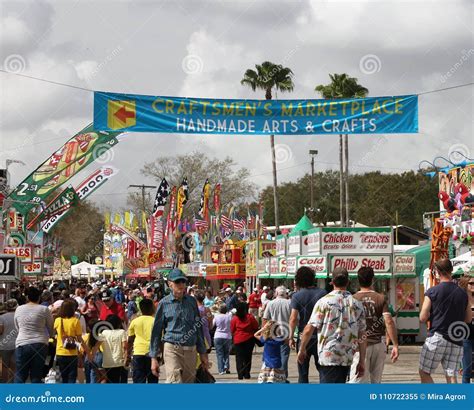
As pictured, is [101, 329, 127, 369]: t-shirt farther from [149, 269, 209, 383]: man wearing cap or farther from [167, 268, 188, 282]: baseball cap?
[167, 268, 188, 282]: baseball cap

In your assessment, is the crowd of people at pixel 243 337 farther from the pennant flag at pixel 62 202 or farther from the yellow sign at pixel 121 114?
the pennant flag at pixel 62 202

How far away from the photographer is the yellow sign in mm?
15289

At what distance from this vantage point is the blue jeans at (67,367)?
41.8ft

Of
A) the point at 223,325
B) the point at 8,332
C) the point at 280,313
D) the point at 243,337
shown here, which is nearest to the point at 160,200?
the point at 223,325

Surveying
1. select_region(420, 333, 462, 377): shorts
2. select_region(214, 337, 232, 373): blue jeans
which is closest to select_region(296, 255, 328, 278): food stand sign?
select_region(214, 337, 232, 373): blue jeans

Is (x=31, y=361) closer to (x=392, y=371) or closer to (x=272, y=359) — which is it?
(x=272, y=359)

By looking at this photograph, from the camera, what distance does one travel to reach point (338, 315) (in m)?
9.38

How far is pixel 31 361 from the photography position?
482 inches

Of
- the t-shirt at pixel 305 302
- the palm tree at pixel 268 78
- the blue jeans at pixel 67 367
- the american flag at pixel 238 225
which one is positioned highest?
the palm tree at pixel 268 78

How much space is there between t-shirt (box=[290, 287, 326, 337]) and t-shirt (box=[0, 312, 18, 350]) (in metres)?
4.01

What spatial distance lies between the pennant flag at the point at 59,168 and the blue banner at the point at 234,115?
17841 millimetres

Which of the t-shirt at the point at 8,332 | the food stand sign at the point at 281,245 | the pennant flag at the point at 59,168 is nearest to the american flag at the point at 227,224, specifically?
the pennant flag at the point at 59,168

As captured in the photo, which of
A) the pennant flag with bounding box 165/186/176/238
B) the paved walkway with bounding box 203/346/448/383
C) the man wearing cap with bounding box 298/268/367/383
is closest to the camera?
the man wearing cap with bounding box 298/268/367/383

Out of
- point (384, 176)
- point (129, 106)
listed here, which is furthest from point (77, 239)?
point (129, 106)
